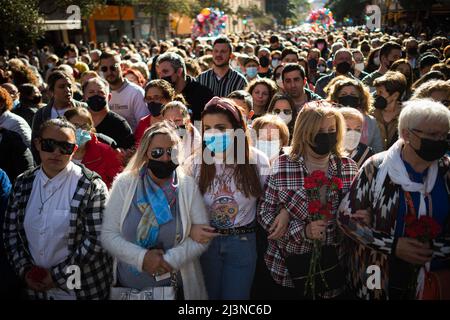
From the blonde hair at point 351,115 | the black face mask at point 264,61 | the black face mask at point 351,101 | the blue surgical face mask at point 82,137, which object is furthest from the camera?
the black face mask at point 264,61

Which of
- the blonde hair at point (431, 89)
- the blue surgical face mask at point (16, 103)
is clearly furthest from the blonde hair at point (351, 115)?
the blue surgical face mask at point (16, 103)

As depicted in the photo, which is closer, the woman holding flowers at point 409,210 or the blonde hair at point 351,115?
the woman holding flowers at point 409,210

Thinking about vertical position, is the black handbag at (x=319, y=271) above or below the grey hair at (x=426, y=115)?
below

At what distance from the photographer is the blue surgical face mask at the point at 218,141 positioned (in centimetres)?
295

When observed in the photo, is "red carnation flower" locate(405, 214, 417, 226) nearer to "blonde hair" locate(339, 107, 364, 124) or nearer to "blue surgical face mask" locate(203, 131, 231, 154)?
"blue surgical face mask" locate(203, 131, 231, 154)

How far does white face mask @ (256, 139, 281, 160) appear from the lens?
3.68 metres

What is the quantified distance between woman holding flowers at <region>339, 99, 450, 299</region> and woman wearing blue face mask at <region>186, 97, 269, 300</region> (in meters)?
0.69

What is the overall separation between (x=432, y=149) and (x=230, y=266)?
149 cm

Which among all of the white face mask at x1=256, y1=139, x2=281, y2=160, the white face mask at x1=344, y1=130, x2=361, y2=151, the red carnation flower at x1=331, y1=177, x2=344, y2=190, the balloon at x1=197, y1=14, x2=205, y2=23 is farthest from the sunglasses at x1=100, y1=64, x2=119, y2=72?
the balloon at x1=197, y1=14, x2=205, y2=23

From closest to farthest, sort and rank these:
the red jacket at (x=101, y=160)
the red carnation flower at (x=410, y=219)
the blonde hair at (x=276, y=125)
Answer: the red carnation flower at (x=410, y=219), the red jacket at (x=101, y=160), the blonde hair at (x=276, y=125)

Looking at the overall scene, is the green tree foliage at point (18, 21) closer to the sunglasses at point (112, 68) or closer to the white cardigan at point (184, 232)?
the sunglasses at point (112, 68)

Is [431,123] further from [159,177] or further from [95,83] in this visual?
[95,83]

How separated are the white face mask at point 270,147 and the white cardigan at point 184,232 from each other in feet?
3.36

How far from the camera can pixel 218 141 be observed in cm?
295
